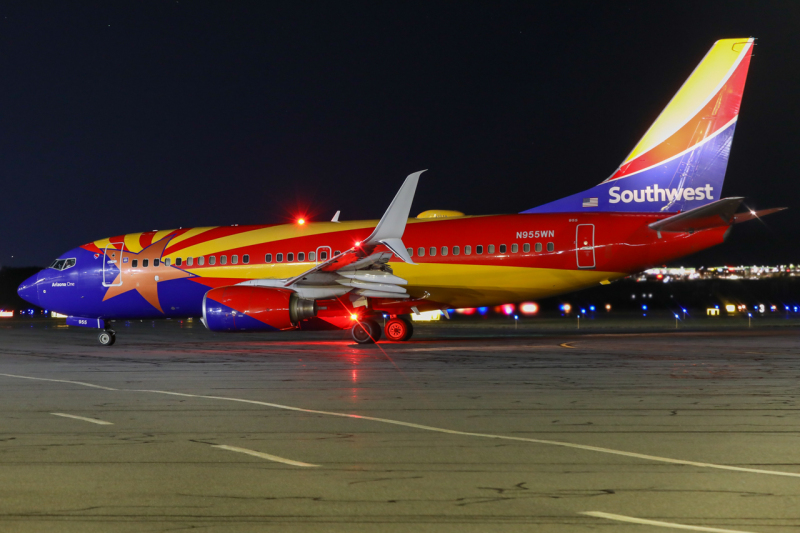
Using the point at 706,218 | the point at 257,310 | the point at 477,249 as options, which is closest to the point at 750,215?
the point at 706,218

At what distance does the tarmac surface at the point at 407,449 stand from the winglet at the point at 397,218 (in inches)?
221

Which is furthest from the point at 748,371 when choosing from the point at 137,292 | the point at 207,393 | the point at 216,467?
the point at 137,292

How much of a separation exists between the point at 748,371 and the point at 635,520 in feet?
34.1

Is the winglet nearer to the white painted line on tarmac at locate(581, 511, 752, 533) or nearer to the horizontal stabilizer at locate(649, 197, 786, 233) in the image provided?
the horizontal stabilizer at locate(649, 197, 786, 233)

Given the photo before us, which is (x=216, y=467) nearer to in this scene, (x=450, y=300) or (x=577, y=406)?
(x=577, y=406)

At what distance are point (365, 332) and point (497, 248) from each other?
16.5ft

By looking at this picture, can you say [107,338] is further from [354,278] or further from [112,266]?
[354,278]

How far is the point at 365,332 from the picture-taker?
2355cm

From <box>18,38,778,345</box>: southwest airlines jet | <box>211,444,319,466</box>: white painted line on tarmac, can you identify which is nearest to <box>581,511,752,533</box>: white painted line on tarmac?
<box>211,444,319,466</box>: white painted line on tarmac

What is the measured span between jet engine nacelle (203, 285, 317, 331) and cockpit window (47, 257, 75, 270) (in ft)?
27.6

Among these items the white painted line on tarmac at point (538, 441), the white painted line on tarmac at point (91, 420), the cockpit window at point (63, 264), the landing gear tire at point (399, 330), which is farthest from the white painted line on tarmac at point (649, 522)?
the cockpit window at point (63, 264)

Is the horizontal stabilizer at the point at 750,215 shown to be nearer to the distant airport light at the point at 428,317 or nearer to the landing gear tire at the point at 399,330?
the landing gear tire at the point at 399,330

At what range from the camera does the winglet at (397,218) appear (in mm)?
19906

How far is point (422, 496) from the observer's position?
563 centimetres
